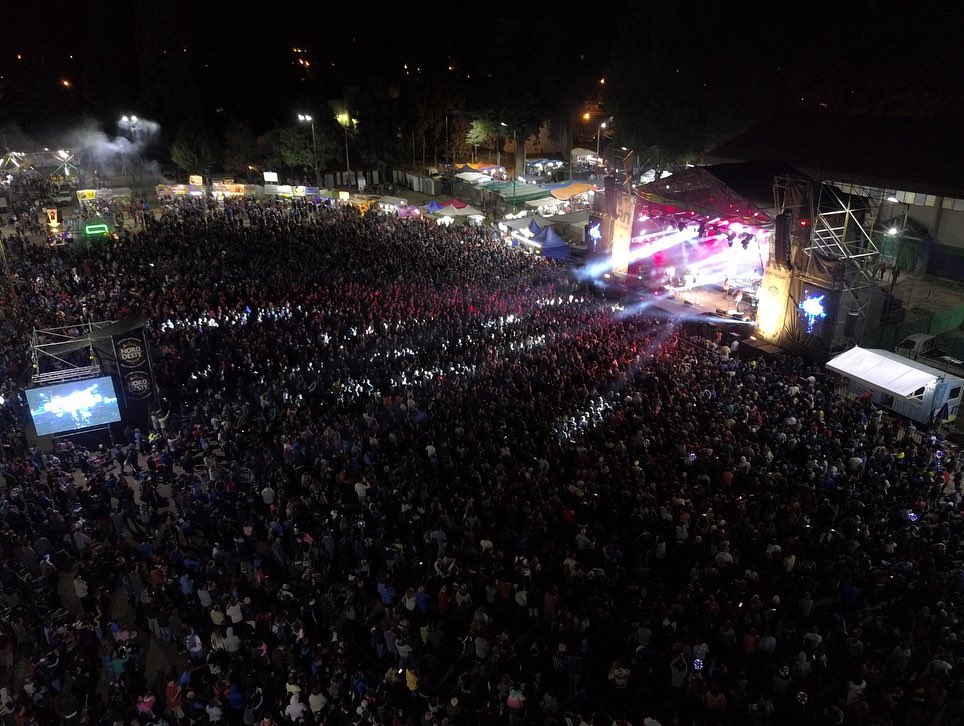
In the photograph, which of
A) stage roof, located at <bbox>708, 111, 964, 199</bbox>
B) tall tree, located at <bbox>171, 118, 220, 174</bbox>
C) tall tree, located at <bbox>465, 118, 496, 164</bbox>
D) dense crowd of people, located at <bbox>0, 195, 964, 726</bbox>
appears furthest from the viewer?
tall tree, located at <bbox>171, 118, 220, 174</bbox>

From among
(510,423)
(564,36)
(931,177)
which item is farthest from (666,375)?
(564,36)

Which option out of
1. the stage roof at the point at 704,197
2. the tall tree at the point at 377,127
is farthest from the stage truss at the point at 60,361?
the tall tree at the point at 377,127

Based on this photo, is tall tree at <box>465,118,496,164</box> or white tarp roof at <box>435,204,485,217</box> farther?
tall tree at <box>465,118,496,164</box>

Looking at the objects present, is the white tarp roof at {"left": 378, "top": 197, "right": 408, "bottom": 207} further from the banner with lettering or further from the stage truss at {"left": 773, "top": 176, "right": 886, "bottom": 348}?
the banner with lettering

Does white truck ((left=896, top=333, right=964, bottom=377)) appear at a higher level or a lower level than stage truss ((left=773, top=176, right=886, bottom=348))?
lower

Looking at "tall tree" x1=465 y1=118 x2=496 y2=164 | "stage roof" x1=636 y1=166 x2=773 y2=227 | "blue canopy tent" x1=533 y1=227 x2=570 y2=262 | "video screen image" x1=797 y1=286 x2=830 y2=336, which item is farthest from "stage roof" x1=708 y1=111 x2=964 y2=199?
"tall tree" x1=465 y1=118 x2=496 y2=164

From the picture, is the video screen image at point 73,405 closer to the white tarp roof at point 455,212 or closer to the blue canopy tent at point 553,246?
the blue canopy tent at point 553,246

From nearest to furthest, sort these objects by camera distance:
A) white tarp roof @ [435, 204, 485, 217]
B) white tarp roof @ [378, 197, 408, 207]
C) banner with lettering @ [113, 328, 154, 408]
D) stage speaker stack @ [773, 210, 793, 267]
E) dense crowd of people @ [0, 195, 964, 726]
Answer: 1. dense crowd of people @ [0, 195, 964, 726]
2. banner with lettering @ [113, 328, 154, 408]
3. stage speaker stack @ [773, 210, 793, 267]
4. white tarp roof @ [435, 204, 485, 217]
5. white tarp roof @ [378, 197, 408, 207]
